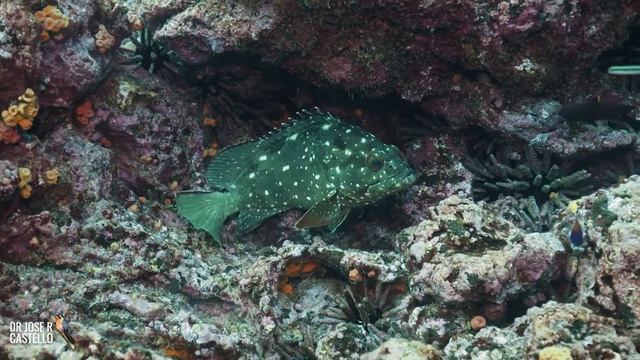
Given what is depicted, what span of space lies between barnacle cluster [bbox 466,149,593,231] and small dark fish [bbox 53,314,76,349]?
414cm

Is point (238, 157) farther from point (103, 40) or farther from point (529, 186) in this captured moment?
point (529, 186)

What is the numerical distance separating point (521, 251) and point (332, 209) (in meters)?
2.30

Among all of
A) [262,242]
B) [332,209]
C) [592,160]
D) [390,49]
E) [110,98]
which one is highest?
[390,49]

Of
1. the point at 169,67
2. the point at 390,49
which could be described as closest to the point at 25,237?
the point at 169,67

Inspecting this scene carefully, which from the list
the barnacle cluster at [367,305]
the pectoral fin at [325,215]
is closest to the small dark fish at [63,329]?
the barnacle cluster at [367,305]

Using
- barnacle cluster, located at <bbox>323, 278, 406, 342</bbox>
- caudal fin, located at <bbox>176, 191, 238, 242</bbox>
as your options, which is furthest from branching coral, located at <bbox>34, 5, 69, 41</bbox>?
barnacle cluster, located at <bbox>323, 278, 406, 342</bbox>

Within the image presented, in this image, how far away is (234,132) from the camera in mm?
6480

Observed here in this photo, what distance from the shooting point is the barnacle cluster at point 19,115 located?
14.7 ft

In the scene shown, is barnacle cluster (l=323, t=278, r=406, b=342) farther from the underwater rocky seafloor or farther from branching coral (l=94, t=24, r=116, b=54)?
branching coral (l=94, t=24, r=116, b=54)

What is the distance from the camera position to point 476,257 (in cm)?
399

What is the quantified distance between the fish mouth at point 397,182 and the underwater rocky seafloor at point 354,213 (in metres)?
0.56

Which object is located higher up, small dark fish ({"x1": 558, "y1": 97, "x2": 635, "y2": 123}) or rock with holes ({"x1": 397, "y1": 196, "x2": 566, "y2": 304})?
small dark fish ({"x1": 558, "y1": 97, "x2": 635, "y2": 123})

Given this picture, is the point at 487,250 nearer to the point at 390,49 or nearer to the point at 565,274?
the point at 565,274

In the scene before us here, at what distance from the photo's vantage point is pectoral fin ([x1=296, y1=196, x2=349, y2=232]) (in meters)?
5.50
